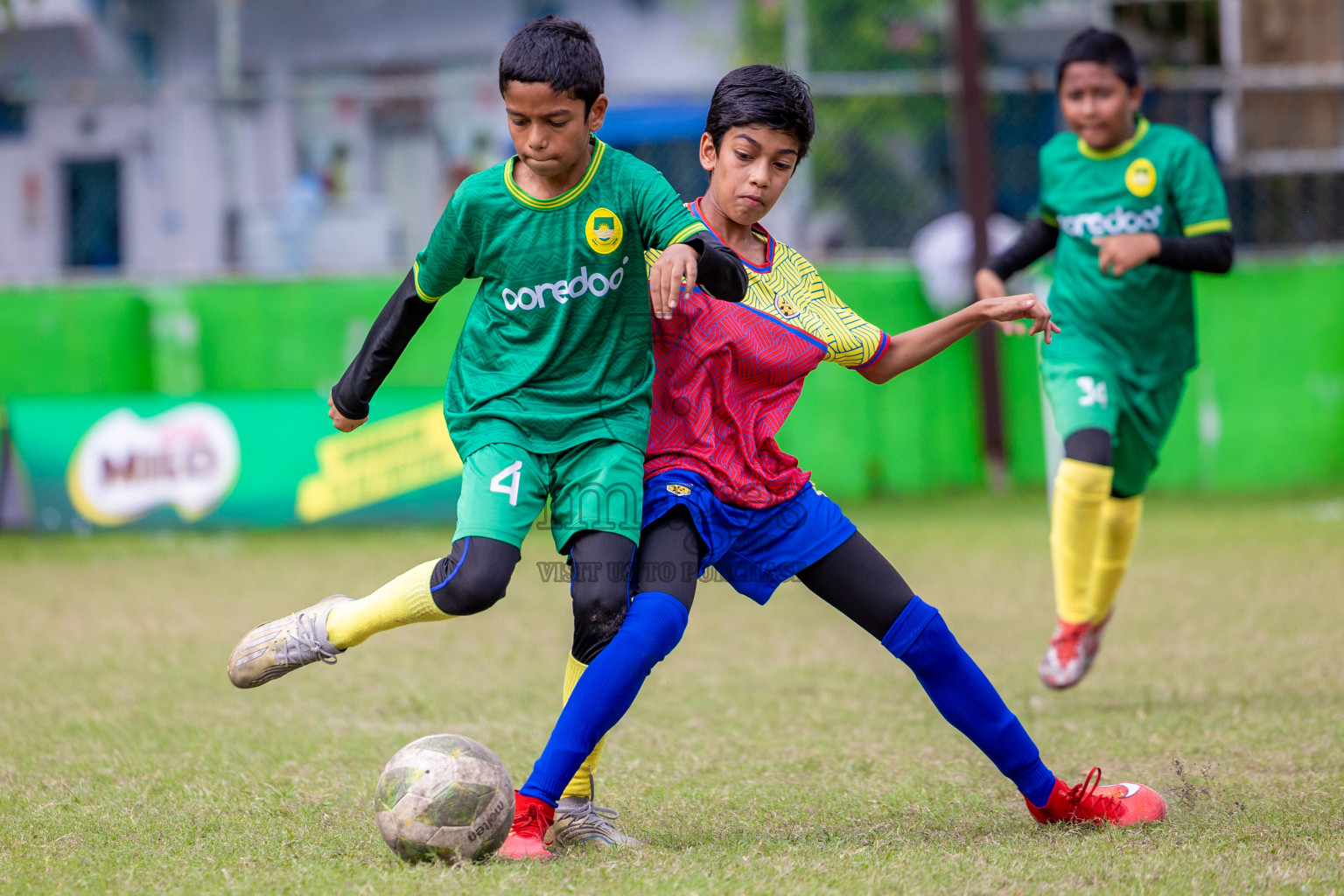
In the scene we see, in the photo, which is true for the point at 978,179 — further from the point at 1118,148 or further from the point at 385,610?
the point at 385,610

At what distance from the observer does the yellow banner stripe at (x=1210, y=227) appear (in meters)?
5.12

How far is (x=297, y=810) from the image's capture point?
3.73 meters

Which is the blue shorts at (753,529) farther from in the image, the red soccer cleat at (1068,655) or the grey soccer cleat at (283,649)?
the red soccer cleat at (1068,655)

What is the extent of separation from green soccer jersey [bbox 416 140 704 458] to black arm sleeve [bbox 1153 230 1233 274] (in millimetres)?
2215

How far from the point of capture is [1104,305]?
5.41 meters

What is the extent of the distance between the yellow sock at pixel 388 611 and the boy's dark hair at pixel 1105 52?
3.19 m

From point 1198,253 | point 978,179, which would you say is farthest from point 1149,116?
point 1198,253

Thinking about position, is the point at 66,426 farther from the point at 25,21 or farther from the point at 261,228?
the point at 25,21

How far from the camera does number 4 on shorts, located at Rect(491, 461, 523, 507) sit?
3.36 metres

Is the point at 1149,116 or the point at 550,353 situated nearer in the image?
the point at 550,353

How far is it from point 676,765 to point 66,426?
6.51 metres

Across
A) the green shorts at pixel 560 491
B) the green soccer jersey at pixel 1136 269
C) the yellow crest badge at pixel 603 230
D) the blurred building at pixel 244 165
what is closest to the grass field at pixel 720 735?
the green shorts at pixel 560 491

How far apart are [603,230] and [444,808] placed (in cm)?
135

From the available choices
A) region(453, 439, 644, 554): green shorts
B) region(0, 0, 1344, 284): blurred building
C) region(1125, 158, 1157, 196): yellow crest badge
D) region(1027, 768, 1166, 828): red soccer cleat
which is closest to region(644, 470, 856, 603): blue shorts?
region(453, 439, 644, 554): green shorts
